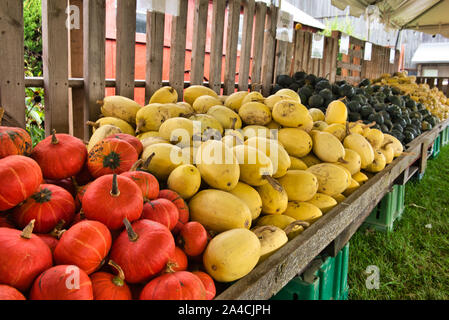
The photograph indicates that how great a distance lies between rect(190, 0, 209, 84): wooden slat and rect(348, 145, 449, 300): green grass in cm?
203

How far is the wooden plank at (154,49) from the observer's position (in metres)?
2.56

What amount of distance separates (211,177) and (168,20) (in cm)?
443

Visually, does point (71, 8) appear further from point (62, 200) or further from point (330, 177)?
point (330, 177)

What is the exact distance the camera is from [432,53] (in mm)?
19594

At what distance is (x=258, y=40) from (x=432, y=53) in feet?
65.9

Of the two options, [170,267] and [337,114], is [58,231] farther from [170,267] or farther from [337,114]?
[337,114]

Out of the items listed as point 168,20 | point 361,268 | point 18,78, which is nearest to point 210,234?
point 18,78

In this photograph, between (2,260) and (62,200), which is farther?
(62,200)

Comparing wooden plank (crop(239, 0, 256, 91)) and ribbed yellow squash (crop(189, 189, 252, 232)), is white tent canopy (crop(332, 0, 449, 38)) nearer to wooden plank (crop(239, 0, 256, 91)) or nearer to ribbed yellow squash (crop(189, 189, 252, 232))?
wooden plank (crop(239, 0, 256, 91))

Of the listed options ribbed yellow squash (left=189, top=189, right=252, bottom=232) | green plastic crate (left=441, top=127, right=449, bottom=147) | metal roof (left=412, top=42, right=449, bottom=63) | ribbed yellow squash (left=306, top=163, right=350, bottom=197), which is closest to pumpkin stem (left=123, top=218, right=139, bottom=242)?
ribbed yellow squash (left=189, top=189, right=252, bottom=232)

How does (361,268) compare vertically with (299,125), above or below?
below

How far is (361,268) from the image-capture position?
260 centimetres

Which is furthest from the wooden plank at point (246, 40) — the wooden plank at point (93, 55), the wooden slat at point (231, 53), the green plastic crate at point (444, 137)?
the green plastic crate at point (444, 137)

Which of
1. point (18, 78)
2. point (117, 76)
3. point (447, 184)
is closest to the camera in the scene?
point (18, 78)
